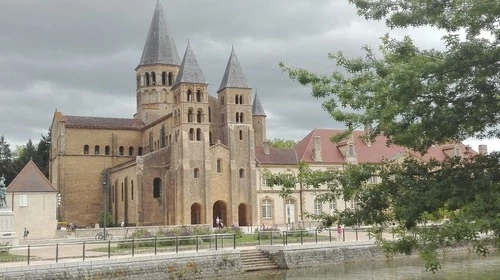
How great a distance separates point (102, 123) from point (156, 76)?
29.7 ft

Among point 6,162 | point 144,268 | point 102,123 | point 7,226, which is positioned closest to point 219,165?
point 102,123

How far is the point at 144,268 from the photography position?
80.4ft

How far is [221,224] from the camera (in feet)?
184

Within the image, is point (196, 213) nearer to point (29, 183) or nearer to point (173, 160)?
point (173, 160)

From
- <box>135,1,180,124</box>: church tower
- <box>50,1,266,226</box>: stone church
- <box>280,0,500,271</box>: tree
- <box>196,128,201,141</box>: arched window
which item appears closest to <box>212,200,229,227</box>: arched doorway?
<box>50,1,266,226</box>: stone church

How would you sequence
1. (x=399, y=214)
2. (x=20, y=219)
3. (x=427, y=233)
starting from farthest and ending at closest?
(x=20, y=219)
(x=399, y=214)
(x=427, y=233)

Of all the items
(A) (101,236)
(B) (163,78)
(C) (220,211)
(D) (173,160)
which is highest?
(B) (163,78)

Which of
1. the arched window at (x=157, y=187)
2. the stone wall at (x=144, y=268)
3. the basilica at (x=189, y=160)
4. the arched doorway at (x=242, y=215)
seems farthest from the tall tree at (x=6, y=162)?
the stone wall at (x=144, y=268)

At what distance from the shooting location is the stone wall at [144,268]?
856 inches

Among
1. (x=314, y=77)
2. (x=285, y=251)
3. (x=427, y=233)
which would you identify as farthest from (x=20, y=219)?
(x=427, y=233)

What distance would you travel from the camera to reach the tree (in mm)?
9852

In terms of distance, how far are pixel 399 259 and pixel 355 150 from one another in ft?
110

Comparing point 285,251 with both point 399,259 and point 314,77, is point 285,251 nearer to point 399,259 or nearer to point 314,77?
point 399,259

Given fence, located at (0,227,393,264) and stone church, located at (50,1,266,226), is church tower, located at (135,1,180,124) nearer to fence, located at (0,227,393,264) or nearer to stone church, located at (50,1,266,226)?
stone church, located at (50,1,266,226)
